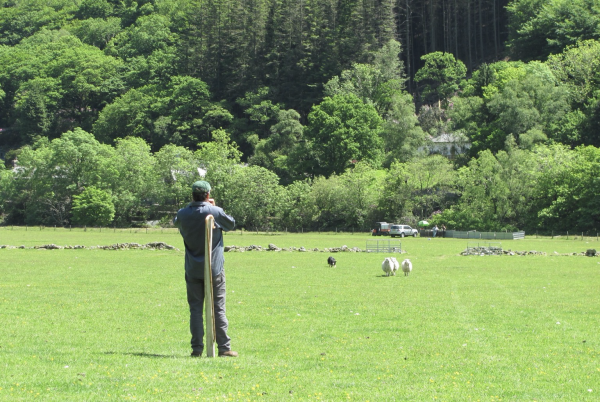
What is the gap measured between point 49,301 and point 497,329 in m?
13.4

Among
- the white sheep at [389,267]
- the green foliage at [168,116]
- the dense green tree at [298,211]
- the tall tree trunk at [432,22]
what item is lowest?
the white sheep at [389,267]

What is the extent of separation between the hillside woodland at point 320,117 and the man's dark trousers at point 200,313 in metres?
77.7

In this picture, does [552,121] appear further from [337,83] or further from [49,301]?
[49,301]

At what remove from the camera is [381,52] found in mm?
137750

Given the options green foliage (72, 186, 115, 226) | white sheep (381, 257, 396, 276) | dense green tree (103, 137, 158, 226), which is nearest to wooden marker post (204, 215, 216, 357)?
white sheep (381, 257, 396, 276)

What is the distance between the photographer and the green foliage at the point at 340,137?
11481 cm

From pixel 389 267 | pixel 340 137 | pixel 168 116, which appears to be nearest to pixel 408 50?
pixel 340 137

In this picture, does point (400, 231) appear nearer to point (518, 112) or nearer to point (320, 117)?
point (518, 112)

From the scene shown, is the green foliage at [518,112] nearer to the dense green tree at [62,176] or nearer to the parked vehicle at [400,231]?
the parked vehicle at [400,231]

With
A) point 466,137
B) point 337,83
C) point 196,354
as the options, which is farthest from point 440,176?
point 196,354

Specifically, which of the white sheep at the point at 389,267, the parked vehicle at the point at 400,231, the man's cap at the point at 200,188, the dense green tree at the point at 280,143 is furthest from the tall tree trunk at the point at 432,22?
the man's cap at the point at 200,188

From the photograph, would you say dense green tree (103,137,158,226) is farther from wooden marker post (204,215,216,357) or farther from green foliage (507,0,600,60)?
wooden marker post (204,215,216,357)

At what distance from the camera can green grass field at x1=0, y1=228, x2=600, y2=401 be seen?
969cm

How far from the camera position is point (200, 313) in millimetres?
12148
